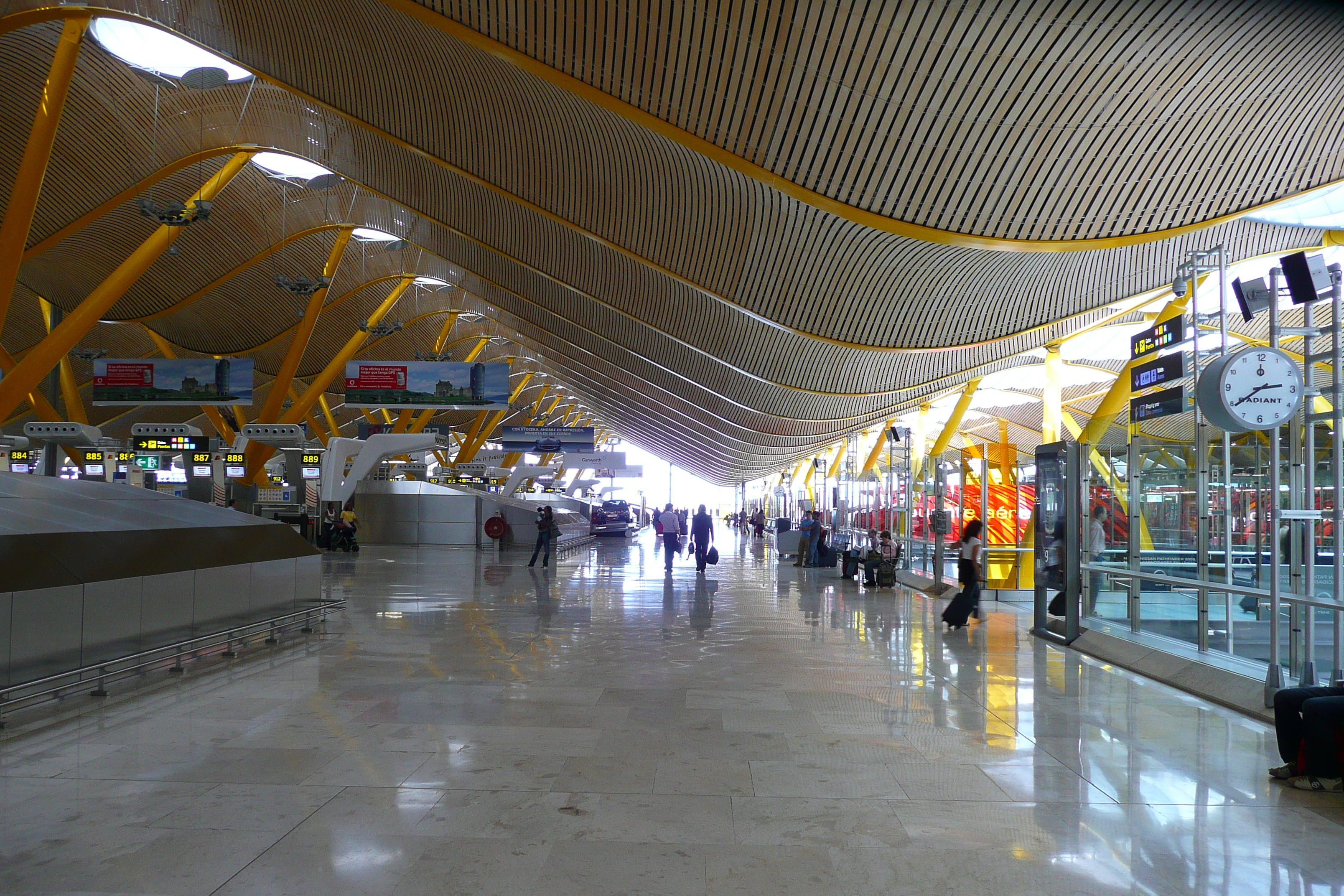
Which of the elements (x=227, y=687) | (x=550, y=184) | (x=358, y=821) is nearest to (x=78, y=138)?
(x=550, y=184)

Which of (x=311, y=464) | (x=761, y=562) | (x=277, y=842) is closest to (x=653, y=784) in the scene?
(x=277, y=842)

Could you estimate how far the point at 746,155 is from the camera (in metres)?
11.9

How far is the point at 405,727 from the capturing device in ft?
20.2

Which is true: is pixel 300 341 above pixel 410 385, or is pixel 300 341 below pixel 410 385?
above

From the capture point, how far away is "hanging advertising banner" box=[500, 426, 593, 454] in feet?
148

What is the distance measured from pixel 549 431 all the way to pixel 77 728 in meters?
39.5

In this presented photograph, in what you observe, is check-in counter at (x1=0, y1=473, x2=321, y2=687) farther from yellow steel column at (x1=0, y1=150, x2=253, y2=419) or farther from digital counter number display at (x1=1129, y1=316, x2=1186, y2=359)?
yellow steel column at (x1=0, y1=150, x2=253, y2=419)

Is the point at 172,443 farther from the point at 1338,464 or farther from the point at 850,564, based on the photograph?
the point at 1338,464

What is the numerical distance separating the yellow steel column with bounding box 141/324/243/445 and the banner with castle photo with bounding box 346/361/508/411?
8321 millimetres

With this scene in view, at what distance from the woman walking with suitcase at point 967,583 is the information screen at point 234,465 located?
28.1 meters

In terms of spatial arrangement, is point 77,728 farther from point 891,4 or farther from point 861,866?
point 891,4

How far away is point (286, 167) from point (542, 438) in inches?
763

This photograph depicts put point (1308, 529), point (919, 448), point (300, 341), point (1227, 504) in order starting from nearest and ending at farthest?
point (1308, 529)
point (1227, 504)
point (300, 341)
point (919, 448)

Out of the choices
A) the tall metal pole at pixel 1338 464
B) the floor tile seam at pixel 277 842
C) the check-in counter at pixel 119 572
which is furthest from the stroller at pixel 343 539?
the tall metal pole at pixel 1338 464
